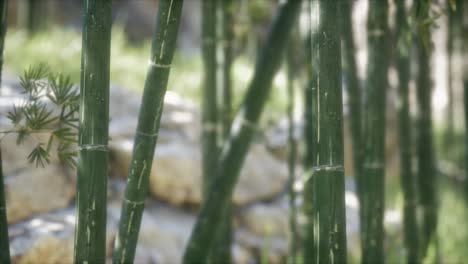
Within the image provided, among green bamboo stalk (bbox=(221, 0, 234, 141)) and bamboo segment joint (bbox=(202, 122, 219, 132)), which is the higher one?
green bamboo stalk (bbox=(221, 0, 234, 141))

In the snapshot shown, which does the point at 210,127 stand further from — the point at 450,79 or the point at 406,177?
the point at 450,79

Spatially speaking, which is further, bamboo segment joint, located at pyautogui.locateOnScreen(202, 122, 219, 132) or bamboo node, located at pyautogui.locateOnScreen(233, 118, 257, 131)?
bamboo segment joint, located at pyautogui.locateOnScreen(202, 122, 219, 132)

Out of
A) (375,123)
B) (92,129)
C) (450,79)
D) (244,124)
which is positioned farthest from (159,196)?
(92,129)

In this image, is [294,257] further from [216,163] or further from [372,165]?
[372,165]

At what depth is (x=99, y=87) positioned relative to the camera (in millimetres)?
1401

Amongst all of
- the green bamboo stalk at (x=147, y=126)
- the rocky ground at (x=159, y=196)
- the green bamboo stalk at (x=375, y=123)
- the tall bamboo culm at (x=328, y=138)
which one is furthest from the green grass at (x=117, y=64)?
the tall bamboo culm at (x=328, y=138)

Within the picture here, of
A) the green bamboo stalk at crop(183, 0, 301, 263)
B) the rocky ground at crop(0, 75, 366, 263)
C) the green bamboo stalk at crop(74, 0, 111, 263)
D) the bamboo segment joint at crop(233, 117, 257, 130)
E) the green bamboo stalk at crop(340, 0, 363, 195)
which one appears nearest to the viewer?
the green bamboo stalk at crop(74, 0, 111, 263)

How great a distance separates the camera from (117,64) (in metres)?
4.91

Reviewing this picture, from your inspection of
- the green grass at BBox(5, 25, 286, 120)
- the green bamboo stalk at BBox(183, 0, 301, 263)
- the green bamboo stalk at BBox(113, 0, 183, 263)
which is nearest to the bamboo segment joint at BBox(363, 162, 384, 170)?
the green bamboo stalk at BBox(183, 0, 301, 263)

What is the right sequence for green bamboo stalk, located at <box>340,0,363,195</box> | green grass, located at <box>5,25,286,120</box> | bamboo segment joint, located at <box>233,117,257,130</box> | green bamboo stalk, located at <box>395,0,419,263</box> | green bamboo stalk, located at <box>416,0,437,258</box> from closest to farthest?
bamboo segment joint, located at <box>233,117,257,130</box>
green bamboo stalk, located at <box>340,0,363,195</box>
green bamboo stalk, located at <box>395,0,419,263</box>
green bamboo stalk, located at <box>416,0,437,258</box>
green grass, located at <box>5,25,286,120</box>

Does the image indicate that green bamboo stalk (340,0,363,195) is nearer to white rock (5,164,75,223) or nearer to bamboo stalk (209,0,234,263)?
bamboo stalk (209,0,234,263)

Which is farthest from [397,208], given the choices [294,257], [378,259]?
[378,259]

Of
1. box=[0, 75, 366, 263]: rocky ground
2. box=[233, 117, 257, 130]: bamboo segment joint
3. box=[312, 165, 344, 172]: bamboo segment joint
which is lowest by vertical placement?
box=[0, 75, 366, 263]: rocky ground

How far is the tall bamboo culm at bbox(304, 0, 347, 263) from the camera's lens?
141cm
